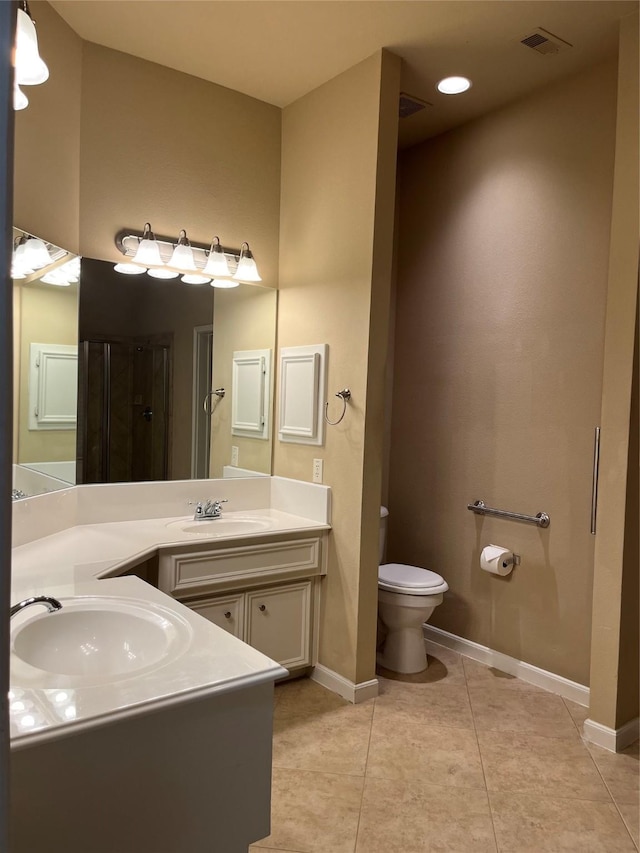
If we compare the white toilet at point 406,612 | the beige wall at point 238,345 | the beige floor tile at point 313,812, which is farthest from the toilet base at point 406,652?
the beige wall at point 238,345

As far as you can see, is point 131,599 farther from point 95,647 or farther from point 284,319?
point 284,319

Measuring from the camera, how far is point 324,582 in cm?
300

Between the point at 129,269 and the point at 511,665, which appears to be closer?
the point at 129,269

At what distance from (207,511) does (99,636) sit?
136 centimetres

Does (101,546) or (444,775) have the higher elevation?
(101,546)

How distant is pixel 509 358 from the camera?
3178 millimetres

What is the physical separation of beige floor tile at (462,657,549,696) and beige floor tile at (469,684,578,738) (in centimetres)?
3

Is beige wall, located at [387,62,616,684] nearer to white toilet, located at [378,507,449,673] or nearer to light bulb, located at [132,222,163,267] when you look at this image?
white toilet, located at [378,507,449,673]

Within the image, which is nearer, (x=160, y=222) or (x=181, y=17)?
(x=181, y=17)

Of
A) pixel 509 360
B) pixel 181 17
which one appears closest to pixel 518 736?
pixel 509 360

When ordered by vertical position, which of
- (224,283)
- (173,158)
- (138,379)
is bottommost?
(138,379)

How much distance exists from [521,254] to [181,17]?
6.11 feet

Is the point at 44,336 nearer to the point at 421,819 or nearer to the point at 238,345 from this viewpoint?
the point at 238,345

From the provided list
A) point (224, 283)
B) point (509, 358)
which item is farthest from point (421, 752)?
point (224, 283)
